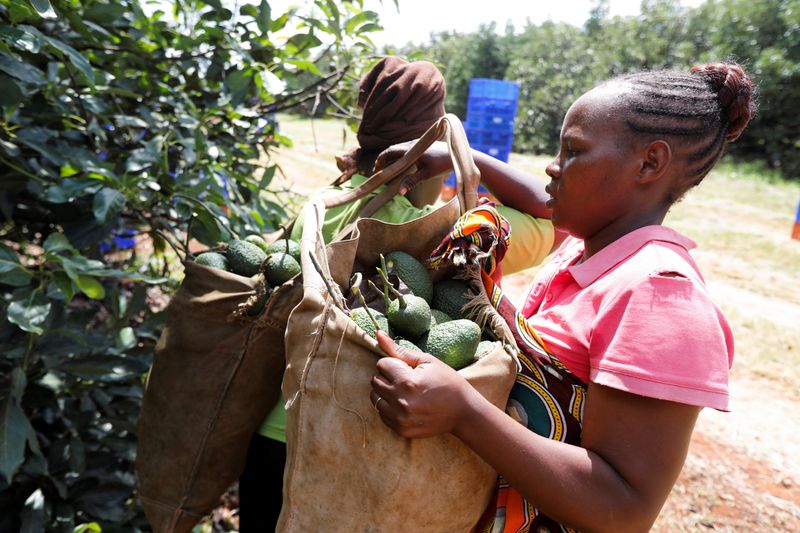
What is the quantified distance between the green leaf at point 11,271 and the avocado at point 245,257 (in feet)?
1.95

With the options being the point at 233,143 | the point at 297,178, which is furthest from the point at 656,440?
the point at 297,178

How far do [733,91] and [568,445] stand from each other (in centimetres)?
81

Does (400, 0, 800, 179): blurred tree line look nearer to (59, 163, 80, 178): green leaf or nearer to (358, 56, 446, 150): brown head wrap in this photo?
(358, 56, 446, 150): brown head wrap

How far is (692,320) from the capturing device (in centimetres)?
101

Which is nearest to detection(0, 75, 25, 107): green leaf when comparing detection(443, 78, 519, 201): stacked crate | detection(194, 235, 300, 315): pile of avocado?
detection(194, 235, 300, 315): pile of avocado

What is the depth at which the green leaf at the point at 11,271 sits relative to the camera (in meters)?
1.70

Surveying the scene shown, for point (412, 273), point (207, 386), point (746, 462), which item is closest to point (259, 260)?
point (207, 386)

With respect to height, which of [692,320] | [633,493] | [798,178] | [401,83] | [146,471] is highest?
[401,83]

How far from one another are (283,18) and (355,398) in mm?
1828

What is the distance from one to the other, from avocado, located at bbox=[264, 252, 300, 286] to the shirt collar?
750 mm

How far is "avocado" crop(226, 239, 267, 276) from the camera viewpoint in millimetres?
1692

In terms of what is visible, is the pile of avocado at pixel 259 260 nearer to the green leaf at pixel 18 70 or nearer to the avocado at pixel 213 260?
the avocado at pixel 213 260

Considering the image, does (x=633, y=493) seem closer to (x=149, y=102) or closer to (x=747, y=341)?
(x=149, y=102)

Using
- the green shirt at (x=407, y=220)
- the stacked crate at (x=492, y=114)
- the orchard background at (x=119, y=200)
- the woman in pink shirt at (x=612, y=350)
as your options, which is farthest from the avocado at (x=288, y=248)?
the stacked crate at (x=492, y=114)
